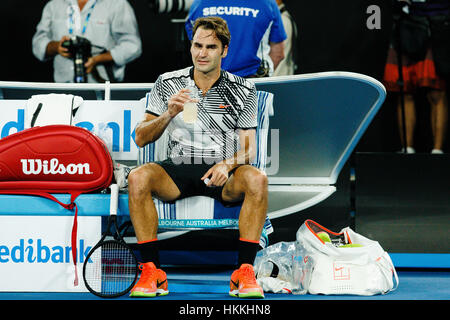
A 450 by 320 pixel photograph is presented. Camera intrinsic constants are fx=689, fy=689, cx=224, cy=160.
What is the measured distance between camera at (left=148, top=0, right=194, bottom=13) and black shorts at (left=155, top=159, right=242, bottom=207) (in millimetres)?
1674

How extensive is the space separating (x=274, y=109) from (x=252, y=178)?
931 mm

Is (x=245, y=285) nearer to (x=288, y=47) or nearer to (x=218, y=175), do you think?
(x=218, y=175)

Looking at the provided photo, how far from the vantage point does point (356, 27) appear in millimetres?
6086

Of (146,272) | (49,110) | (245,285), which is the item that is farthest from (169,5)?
(245,285)

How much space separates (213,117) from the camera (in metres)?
3.14

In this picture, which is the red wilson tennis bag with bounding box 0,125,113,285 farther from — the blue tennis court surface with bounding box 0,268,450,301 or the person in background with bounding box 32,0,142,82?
the person in background with bounding box 32,0,142,82

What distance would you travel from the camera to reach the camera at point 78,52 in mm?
4637

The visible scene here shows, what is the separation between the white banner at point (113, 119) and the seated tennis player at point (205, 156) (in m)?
0.33

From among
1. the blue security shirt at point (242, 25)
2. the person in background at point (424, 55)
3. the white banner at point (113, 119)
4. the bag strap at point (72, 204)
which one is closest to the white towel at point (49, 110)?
the white banner at point (113, 119)

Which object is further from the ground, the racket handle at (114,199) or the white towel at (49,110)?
the white towel at (49,110)

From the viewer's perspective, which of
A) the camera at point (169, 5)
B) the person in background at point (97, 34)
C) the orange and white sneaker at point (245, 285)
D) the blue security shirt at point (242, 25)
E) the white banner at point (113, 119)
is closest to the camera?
the orange and white sneaker at point (245, 285)

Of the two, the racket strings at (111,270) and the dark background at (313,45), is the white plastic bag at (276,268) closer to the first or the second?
the racket strings at (111,270)

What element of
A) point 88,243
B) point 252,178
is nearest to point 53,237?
point 88,243
